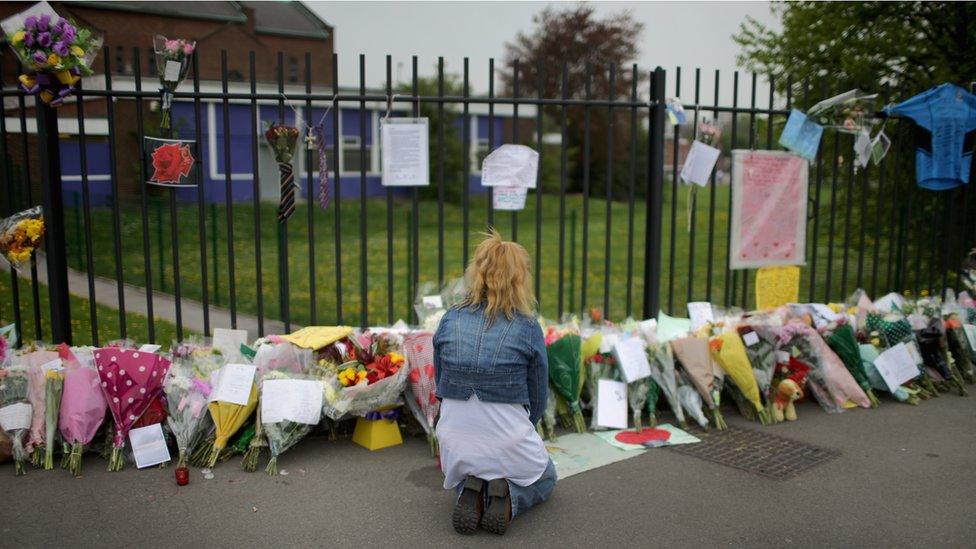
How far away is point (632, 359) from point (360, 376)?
5.84ft

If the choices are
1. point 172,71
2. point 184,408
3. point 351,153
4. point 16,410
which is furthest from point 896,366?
point 351,153

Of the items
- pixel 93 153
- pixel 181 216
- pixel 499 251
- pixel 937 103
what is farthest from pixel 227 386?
pixel 93 153

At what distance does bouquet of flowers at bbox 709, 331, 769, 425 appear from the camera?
5.14m

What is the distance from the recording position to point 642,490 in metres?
4.13

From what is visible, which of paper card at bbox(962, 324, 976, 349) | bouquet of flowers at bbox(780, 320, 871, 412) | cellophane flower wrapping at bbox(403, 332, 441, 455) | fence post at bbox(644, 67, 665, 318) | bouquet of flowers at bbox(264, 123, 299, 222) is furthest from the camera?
paper card at bbox(962, 324, 976, 349)

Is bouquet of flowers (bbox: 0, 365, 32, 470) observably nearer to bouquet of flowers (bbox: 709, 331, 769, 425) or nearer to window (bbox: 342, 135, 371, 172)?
bouquet of flowers (bbox: 709, 331, 769, 425)

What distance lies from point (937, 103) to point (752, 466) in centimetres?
402

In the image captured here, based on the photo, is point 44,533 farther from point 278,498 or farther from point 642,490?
point 642,490

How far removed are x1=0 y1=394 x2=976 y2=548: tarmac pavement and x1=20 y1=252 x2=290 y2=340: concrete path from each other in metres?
3.85

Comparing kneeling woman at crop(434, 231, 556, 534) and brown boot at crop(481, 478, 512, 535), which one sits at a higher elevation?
kneeling woman at crop(434, 231, 556, 534)

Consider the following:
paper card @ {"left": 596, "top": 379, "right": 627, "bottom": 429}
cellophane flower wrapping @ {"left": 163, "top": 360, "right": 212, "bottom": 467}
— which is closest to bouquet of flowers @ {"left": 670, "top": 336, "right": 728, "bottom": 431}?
paper card @ {"left": 596, "top": 379, "right": 627, "bottom": 429}

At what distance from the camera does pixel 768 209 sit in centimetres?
625

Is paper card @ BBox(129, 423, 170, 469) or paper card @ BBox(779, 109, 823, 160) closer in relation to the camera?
paper card @ BBox(129, 423, 170, 469)

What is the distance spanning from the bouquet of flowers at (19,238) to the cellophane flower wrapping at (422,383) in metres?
2.40
